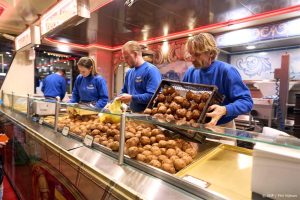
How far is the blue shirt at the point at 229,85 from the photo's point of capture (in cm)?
150

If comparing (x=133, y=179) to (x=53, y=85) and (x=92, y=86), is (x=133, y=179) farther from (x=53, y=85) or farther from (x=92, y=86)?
(x=53, y=85)

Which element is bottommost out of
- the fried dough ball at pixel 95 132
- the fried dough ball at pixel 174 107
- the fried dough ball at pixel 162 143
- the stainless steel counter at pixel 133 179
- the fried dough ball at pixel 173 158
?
the stainless steel counter at pixel 133 179

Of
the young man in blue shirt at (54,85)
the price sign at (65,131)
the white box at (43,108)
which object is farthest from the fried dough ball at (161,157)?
the young man in blue shirt at (54,85)

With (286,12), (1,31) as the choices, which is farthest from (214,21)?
(1,31)

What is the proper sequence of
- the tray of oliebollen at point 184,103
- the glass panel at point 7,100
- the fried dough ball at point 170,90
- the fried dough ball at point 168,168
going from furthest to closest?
the glass panel at point 7,100 < the fried dough ball at point 170,90 < the tray of oliebollen at point 184,103 < the fried dough ball at point 168,168

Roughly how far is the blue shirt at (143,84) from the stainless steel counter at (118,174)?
812mm

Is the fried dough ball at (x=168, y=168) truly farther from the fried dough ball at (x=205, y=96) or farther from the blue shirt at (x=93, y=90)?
the blue shirt at (x=93, y=90)

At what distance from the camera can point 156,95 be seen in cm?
158

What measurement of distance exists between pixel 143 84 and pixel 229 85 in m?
1.01

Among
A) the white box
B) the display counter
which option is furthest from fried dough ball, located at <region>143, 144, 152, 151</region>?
the white box

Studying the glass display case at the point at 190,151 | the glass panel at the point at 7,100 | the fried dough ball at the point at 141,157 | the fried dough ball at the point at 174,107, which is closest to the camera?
the glass display case at the point at 190,151

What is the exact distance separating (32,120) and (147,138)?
1.96 meters

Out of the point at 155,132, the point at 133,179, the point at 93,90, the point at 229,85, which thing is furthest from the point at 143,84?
the point at 133,179

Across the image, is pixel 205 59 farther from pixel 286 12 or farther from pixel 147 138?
pixel 286 12
